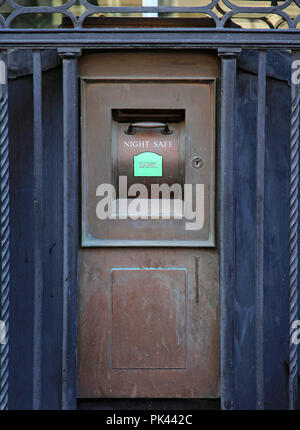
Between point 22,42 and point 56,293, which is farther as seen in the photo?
point 56,293

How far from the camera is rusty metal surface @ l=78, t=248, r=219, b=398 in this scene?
10.1 ft

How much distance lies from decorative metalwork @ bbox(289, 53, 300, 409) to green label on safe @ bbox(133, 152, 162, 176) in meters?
0.73

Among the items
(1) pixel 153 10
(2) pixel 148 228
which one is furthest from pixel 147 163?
(1) pixel 153 10

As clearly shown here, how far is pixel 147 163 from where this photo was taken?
304cm

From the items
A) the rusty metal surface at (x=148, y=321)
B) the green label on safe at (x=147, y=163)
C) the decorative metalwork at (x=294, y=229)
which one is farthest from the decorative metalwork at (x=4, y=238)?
the decorative metalwork at (x=294, y=229)

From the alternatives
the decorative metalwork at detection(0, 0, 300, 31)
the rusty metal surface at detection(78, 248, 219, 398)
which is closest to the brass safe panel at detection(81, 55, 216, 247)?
the rusty metal surface at detection(78, 248, 219, 398)

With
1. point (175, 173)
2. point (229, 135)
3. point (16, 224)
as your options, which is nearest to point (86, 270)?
point (16, 224)

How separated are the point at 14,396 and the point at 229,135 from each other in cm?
196

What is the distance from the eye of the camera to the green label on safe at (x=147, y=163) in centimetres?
304

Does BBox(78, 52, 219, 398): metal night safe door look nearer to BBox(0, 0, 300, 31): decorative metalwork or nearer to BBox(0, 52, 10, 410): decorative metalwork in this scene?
BBox(0, 0, 300, 31): decorative metalwork

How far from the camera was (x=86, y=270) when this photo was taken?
3.09 meters

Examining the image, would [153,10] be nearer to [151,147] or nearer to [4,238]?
[151,147]

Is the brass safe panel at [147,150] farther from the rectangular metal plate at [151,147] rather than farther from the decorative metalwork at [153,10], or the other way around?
the decorative metalwork at [153,10]
